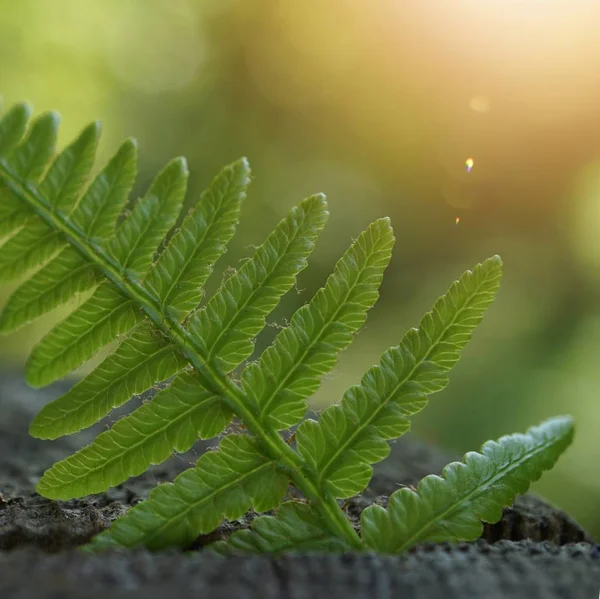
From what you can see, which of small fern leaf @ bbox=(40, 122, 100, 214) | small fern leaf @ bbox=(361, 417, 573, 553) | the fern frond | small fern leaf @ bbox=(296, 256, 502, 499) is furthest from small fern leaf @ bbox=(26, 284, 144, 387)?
small fern leaf @ bbox=(361, 417, 573, 553)

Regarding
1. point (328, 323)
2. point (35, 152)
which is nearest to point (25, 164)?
point (35, 152)

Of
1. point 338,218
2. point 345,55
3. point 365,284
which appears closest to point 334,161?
point 338,218

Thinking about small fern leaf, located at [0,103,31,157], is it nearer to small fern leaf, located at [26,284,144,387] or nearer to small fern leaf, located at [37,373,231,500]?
small fern leaf, located at [26,284,144,387]

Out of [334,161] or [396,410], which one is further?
[334,161]

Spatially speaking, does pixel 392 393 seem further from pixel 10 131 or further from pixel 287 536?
pixel 10 131

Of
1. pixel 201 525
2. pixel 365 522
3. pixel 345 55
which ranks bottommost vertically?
pixel 201 525

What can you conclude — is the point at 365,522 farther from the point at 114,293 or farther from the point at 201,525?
the point at 114,293
